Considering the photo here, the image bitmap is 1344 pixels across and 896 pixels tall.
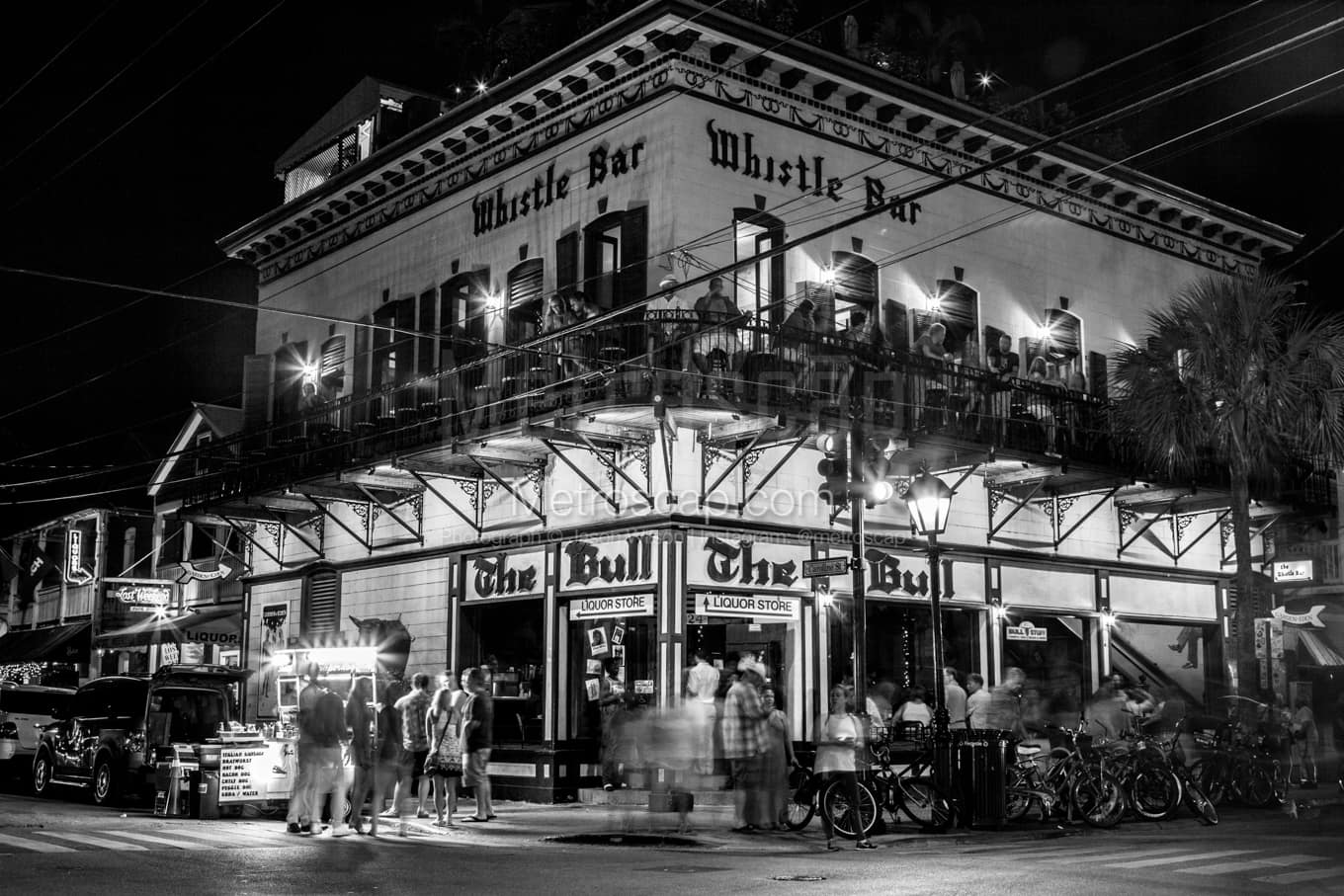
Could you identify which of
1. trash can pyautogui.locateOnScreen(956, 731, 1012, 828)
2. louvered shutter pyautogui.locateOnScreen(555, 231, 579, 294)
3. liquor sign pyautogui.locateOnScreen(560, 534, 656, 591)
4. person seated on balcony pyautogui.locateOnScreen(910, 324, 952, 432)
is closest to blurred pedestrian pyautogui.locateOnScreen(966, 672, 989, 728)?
trash can pyautogui.locateOnScreen(956, 731, 1012, 828)

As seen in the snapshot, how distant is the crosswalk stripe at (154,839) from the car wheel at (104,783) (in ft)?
18.2

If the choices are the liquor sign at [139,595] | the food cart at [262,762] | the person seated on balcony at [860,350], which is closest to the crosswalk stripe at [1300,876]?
the person seated on balcony at [860,350]

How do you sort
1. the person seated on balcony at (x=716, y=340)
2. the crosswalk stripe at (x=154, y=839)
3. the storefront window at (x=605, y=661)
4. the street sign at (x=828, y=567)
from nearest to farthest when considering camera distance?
the crosswalk stripe at (x=154, y=839), the street sign at (x=828, y=567), the person seated on balcony at (x=716, y=340), the storefront window at (x=605, y=661)

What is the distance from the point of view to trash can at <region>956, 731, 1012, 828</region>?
16875 mm

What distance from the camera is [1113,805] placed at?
17.5 metres

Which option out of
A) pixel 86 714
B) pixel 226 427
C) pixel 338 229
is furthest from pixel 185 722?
pixel 226 427

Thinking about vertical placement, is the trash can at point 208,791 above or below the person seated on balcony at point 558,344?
below

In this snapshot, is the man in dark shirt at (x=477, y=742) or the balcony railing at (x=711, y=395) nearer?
the man in dark shirt at (x=477, y=742)

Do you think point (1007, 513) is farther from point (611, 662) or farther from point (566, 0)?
point (566, 0)

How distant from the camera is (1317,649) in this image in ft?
103

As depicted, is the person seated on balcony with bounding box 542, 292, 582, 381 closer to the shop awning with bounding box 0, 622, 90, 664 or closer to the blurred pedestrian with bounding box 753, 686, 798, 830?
the blurred pedestrian with bounding box 753, 686, 798, 830

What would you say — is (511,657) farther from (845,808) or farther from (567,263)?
(845,808)

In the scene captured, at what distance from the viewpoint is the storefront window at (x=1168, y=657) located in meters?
27.3

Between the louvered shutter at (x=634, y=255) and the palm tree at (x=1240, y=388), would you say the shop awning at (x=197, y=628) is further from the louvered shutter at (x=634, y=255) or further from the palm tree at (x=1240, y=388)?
the palm tree at (x=1240, y=388)
